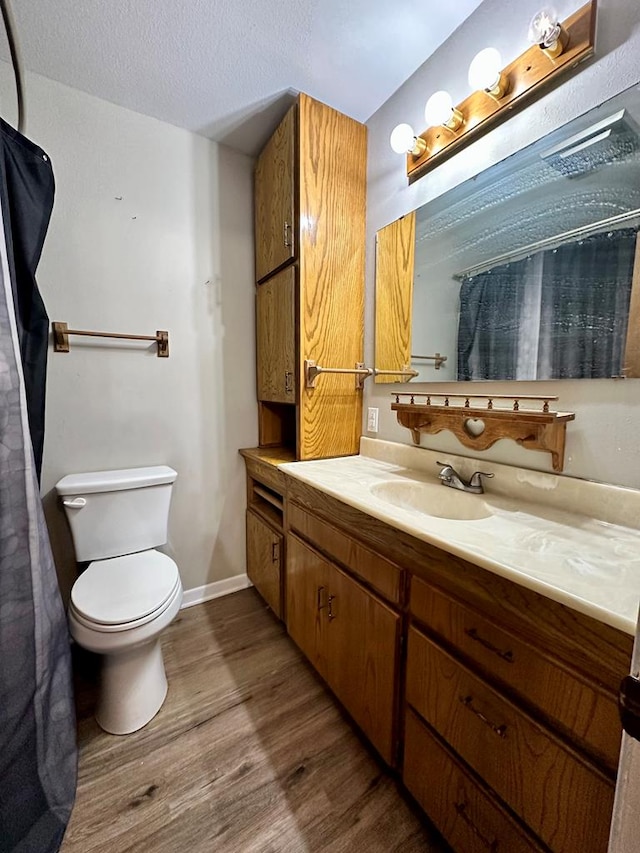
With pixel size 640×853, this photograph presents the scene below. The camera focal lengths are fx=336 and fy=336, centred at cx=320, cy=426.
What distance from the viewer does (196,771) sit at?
3.54 ft

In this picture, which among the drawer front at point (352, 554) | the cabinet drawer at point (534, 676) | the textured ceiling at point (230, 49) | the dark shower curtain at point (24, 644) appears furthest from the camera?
the textured ceiling at point (230, 49)

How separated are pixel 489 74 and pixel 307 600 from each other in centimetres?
193

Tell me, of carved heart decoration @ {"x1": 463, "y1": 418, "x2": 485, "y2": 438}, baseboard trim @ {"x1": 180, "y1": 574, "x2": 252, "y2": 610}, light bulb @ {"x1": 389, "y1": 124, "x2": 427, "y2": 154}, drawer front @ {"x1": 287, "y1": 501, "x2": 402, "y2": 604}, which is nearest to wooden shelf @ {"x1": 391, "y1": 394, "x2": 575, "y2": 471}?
carved heart decoration @ {"x1": 463, "y1": 418, "x2": 485, "y2": 438}

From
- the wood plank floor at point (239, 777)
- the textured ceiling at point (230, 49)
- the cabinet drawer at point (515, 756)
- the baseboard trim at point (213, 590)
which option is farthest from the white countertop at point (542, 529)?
the textured ceiling at point (230, 49)

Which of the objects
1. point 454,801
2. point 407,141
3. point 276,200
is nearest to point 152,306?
point 276,200

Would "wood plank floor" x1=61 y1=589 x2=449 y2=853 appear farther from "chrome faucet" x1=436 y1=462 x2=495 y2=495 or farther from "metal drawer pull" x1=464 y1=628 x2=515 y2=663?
"chrome faucet" x1=436 y1=462 x2=495 y2=495

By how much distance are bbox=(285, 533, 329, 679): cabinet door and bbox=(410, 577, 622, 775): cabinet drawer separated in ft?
1.72

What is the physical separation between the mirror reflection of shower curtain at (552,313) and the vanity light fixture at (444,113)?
1.81ft

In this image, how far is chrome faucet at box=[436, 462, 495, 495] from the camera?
3.87 feet

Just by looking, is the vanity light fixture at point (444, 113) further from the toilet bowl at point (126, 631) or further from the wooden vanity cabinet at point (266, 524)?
the toilet bowl at point (126, 631)

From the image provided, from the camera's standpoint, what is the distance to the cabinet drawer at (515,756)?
0.57 metres

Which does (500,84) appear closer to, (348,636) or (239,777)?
(348,636)

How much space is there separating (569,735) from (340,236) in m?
1.84

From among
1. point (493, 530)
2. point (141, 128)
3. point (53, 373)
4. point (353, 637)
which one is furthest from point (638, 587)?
point (141, 128)
